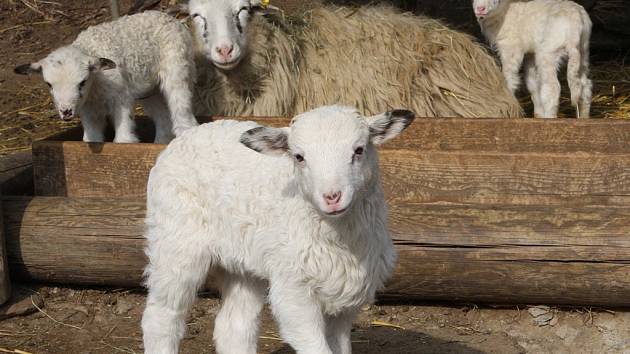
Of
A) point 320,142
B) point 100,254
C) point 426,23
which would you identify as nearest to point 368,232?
point 320,142

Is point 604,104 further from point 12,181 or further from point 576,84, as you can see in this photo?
point 12,181

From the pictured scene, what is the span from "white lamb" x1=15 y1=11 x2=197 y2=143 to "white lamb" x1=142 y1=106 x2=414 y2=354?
68.8 inches

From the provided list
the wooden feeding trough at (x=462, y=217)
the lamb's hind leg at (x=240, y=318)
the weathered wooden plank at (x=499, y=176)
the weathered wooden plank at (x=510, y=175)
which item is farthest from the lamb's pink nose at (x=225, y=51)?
the lamb's hind leg at (x=240, y=318)

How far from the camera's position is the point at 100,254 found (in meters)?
5.74

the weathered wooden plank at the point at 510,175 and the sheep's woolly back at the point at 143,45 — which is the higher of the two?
the sheep's woolly back at the point at 143,45

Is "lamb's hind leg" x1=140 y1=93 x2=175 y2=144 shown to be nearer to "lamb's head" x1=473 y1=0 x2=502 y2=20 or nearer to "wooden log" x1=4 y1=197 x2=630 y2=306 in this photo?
"wooden log" x1=4 y1=197 x2=630 y2=306

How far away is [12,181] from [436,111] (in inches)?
125

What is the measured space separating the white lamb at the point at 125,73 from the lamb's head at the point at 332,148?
8.03 ft

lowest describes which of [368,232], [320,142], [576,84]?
[576,84]

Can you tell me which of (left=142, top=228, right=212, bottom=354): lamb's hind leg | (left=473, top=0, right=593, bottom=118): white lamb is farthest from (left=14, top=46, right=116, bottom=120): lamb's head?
(left=473, top=0, right=593, bottom=118): white lamb

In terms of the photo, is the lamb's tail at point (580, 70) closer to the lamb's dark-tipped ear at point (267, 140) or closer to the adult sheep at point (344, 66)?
the adult sheep at point (344, 66)

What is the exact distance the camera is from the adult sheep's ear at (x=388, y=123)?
12.1ft

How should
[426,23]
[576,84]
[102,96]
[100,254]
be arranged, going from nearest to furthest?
1. [100,254]
2. [102,96]
3. [576,84]
4. [426,23]

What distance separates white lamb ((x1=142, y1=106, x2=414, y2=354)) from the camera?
11.8 ft
